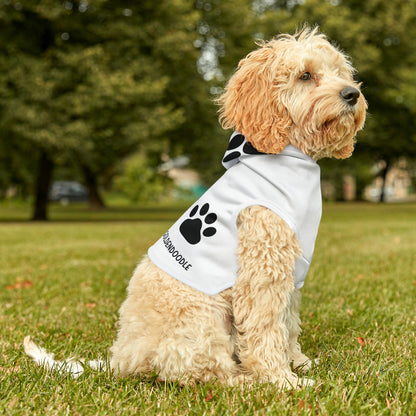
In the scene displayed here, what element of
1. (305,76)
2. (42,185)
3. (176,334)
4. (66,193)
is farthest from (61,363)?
(66,193)

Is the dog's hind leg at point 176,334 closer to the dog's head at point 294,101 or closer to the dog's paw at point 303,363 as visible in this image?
the dog's paw at point 303,363

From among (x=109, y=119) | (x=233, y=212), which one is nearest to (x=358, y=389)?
(x=233, y=212)

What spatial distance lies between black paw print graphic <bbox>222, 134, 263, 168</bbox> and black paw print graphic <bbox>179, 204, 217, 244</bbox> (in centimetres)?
Answer: 36

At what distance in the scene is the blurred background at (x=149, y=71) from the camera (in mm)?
17875

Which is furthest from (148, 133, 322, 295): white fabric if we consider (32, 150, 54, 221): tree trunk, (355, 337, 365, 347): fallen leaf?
(32, 150, 54, 221): tree trunk

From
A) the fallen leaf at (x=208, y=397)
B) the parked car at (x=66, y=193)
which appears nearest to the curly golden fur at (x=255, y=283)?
the fallen leaf at (x=208, y=397)

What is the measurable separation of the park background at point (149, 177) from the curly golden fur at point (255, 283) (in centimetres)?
17

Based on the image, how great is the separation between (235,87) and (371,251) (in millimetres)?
7194

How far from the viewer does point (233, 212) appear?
2971 millimetres

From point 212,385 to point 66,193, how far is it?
4869 centimetres

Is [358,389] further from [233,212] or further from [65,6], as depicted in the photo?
[65,6]

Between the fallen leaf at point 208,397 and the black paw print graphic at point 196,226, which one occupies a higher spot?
the black paw print graphic at point 196,226

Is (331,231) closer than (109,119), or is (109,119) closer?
(331,231)

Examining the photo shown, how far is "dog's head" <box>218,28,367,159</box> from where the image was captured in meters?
2.98
